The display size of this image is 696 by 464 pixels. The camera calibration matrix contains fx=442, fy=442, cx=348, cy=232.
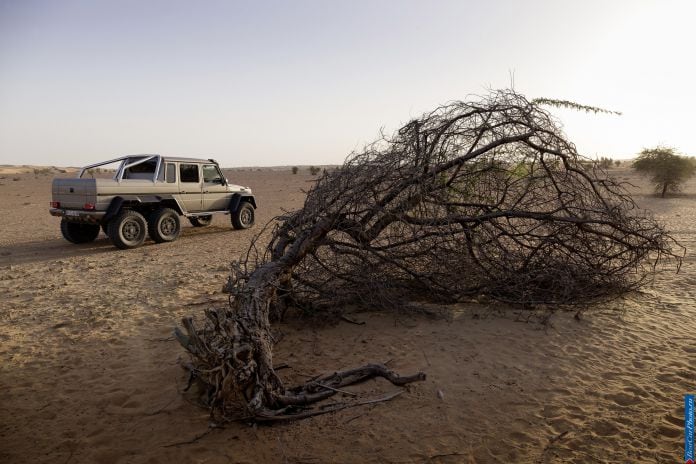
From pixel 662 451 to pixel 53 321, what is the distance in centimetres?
564

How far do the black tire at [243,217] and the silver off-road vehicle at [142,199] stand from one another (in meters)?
0.03

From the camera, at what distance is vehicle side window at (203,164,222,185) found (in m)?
10.9

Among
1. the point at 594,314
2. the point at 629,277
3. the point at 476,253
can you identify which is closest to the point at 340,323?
the point at 476,253

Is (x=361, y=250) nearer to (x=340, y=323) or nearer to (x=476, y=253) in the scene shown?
(x=340, y=323)

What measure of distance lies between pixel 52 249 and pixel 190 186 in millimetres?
3084

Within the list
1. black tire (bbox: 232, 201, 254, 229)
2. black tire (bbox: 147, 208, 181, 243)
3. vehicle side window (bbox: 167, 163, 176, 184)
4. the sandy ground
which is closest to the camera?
the sandy ground

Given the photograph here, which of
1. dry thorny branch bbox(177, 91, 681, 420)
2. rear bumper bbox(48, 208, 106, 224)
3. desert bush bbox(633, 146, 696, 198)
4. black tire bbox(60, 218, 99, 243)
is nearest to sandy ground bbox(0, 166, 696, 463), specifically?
dry thorny branch bbox(177, 91, 681, 420)

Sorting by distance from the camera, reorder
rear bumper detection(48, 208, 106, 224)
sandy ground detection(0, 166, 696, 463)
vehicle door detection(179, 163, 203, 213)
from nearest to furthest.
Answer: sandy ground detection(0, 166, 696, 463) → rear bumper detection(48, 208, 106, 224) → vehicle door detection(179, 163, 203, 213)

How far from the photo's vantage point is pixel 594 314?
16.2ft

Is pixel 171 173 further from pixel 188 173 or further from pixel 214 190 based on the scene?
pixel 214 190

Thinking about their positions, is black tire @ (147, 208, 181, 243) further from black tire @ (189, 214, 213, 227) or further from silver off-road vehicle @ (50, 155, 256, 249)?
black tire @ (189, 214, 213, 227)

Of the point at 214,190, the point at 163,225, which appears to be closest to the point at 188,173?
the point at 214,190

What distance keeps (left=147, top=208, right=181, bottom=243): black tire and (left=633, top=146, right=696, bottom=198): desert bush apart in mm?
23332

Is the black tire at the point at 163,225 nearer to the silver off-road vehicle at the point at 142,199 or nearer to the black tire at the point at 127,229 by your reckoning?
the silver off-road vehicle at the point at 142,199
